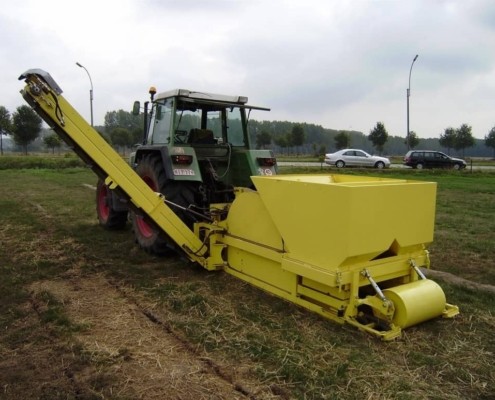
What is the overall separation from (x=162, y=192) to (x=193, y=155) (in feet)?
1.97

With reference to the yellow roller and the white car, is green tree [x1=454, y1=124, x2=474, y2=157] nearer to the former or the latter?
the white car

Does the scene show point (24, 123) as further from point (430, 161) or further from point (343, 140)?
point (430, 161)

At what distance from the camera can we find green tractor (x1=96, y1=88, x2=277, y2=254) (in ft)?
18.8

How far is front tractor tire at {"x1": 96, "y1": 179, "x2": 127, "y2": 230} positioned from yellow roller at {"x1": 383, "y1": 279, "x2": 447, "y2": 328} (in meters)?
5.14

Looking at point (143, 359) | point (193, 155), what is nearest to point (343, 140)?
point (193, 155)

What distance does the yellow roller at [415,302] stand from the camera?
364 centimetres

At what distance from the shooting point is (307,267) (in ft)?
12.8

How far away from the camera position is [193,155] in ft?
19.1

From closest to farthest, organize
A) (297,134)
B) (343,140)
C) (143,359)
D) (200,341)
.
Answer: (143,359) < (200,341) < (343,140) < (297,134)

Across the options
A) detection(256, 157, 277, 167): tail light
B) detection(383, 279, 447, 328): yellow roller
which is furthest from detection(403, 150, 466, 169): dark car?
detection(383, 279, 447, 328): yellow roller

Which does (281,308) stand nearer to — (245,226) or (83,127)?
(245,226)

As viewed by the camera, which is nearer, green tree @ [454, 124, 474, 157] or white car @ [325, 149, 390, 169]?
white car @ [325, 149, 390, 169]

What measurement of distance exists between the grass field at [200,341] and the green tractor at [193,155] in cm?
71

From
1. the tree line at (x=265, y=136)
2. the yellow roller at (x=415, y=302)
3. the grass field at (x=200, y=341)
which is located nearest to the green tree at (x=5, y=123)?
the tree line at (x=265, y=136)
